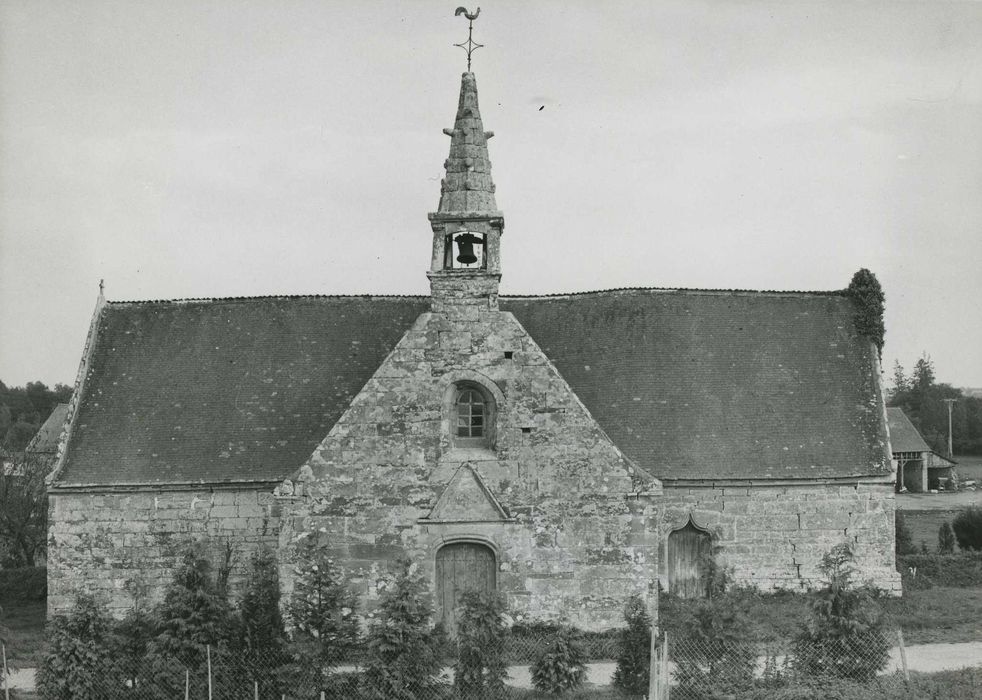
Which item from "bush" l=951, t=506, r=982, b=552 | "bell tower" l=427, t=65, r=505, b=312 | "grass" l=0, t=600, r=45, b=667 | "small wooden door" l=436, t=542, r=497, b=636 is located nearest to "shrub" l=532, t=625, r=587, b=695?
"small wooden door" l=436, t=542, r=497, b=636

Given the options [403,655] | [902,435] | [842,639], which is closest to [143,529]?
[403,655]

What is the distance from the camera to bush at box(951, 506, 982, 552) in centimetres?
3108

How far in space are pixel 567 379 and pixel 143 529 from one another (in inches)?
440

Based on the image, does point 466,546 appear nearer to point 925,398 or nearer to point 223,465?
point 223,465

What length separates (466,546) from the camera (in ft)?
65.8

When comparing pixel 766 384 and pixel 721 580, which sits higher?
pixel 766 384

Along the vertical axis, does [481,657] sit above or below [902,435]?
below

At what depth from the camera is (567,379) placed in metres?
26.1

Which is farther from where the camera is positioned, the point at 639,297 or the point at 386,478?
the point at 639,297

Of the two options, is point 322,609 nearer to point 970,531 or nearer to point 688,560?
point 688,560

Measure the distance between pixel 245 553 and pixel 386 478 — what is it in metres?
5.96

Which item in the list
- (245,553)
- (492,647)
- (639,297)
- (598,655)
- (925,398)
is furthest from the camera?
(925,398)

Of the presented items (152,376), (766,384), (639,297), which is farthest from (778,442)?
(152,376)

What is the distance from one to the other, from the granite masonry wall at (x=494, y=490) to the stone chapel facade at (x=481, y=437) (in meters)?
0.04
